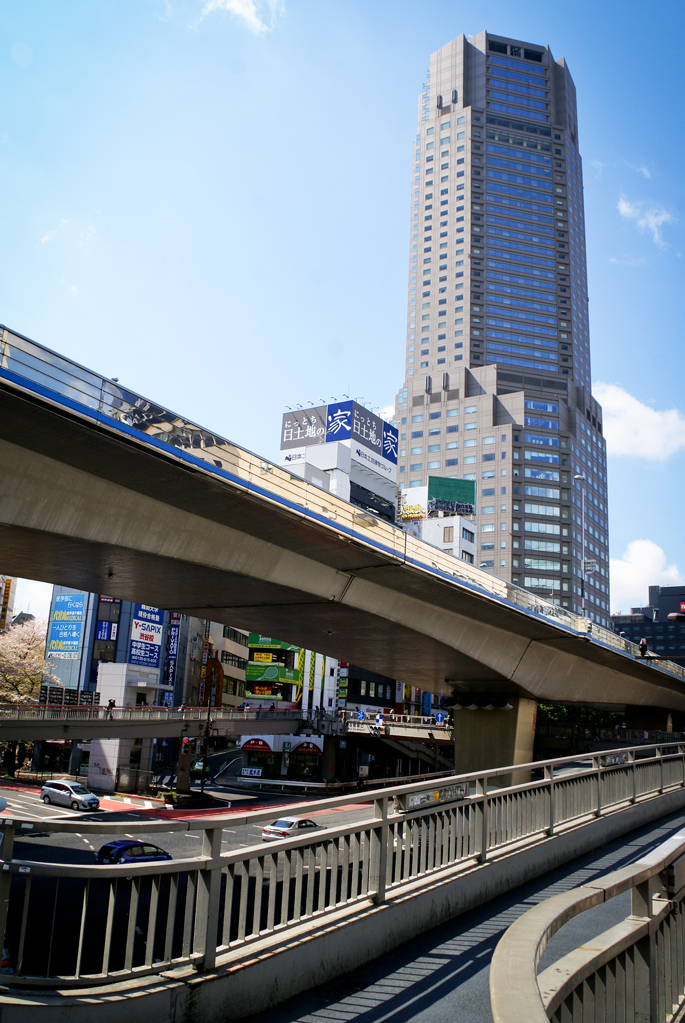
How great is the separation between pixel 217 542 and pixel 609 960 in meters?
16.2

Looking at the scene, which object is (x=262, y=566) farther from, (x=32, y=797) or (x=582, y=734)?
(x=582, y=734)

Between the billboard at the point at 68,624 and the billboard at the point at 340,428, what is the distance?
4778cm

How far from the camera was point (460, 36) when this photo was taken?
19538 centimetres

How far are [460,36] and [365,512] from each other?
215 metres

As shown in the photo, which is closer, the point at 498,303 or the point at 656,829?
the point at 656,829

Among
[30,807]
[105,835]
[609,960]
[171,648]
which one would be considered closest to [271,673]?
[171,648]

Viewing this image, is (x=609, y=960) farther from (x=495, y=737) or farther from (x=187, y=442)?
(x=495, y=737)

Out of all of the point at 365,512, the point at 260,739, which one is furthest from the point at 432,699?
the point at 365,512

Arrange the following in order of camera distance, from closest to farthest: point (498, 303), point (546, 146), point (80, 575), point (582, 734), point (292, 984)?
point (292, 984), point (80, 575), point (582, 734), point (498, 303), point (546, 146)

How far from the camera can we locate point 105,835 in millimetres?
29641

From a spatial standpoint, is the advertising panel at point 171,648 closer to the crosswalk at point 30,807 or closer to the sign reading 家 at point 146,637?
the sign reading 家 at point 146,637

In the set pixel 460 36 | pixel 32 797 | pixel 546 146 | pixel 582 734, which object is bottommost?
pixel 32 797

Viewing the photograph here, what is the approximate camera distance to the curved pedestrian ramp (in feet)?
14.2

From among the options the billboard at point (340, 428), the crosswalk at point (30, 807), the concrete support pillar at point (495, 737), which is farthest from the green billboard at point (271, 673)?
the concrete support pillar at point (495, 737)
